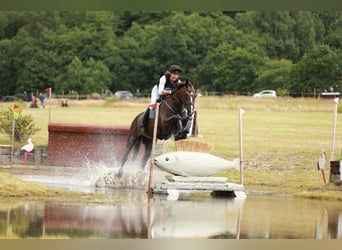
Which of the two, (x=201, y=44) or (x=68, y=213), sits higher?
(x=201, y=44)

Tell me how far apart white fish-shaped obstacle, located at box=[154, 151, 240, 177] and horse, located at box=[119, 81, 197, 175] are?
2.16 ft

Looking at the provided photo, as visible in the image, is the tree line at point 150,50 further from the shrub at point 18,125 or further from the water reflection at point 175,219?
the water reflection at point 175,219

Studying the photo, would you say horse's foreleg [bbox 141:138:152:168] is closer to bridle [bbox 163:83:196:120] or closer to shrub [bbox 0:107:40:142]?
bridle [bbox 163:83:196:120]

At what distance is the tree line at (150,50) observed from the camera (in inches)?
766

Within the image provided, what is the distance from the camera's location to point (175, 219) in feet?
39.2

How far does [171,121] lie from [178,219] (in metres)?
3.15

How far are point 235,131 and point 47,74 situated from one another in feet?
11.3

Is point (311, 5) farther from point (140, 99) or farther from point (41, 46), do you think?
point (140, 99)

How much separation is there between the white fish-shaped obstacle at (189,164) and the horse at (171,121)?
2.16 feet

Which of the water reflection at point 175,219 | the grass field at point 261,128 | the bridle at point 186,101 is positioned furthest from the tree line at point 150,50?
the water reflection at point 175,219

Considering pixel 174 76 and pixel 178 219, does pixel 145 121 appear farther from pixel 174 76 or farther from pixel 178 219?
pixel 178 219

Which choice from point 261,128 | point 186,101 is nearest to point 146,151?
point 186,101

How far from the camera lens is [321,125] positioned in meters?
19.6

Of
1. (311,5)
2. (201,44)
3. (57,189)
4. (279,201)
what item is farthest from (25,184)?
(201,44)
